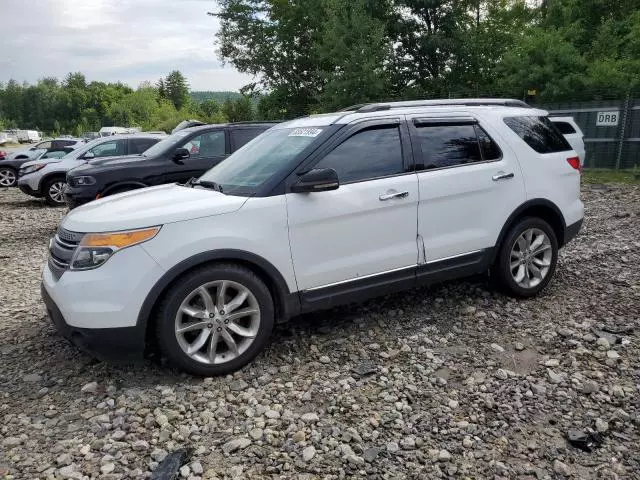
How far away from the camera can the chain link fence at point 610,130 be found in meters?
14.2

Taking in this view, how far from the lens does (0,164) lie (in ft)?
53.0

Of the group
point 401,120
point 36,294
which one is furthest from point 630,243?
point 36,294

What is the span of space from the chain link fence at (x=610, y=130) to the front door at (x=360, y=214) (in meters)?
12.2

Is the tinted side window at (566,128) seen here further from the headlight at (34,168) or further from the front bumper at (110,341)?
the headlight at (34,168)

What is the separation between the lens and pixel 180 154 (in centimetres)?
870

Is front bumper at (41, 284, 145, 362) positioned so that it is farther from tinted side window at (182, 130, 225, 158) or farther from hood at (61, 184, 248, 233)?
tinted side window at (182, 130, 225, 158)

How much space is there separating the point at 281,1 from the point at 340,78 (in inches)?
508

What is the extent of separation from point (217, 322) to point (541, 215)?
10.5ft

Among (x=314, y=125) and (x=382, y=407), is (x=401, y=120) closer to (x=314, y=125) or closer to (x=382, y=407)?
(x=314, y=125)

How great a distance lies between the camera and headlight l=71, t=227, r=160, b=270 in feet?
10.6

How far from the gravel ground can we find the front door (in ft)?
2.05

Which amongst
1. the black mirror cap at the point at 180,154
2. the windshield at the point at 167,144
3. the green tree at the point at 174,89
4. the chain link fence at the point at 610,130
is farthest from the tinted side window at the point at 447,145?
the green tree at the point at 174,89

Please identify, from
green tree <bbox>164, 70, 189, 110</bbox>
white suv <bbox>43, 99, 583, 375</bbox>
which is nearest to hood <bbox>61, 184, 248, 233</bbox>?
white suv <bbox>43, 99, 583, 375</bbox>

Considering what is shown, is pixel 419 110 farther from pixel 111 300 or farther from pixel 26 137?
pixel 26 137
